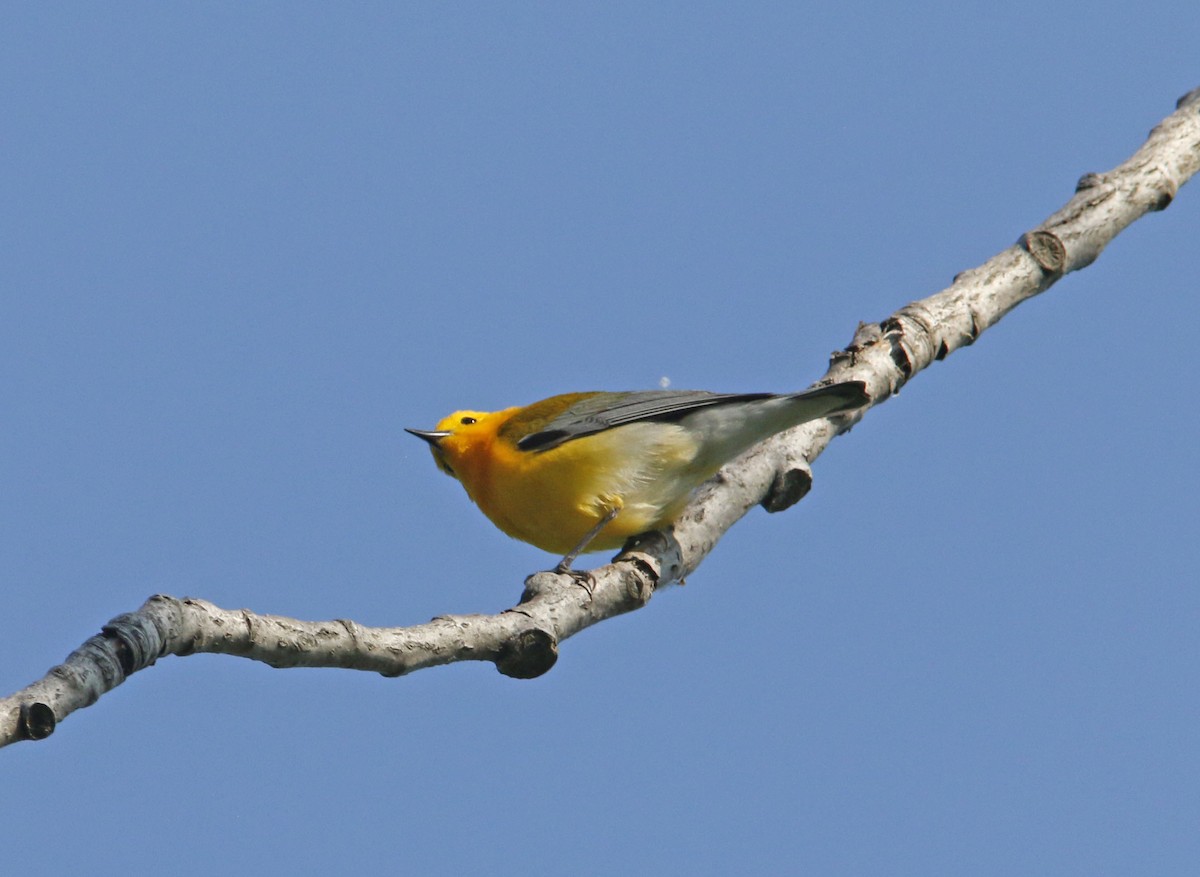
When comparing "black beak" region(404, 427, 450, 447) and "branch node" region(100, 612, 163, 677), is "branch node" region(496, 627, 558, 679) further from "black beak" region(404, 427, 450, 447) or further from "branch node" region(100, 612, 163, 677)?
"black beak" region(404, 427, 450, 447)

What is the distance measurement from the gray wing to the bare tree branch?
2.75ft

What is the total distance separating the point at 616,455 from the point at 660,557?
1.30 meters

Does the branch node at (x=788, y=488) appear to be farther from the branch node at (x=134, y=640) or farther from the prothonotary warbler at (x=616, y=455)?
the branch node at (x=134, y=640)

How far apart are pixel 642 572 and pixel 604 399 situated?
275cm

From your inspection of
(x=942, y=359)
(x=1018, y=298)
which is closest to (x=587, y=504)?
(x=942, y=359)

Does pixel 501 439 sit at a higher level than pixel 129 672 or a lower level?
higher

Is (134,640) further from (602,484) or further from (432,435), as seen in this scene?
(432,435)

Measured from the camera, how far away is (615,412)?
7.56 metres

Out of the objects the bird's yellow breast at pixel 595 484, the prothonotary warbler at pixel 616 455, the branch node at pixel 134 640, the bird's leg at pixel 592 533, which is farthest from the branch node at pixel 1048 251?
the branch node at pixel 134 640

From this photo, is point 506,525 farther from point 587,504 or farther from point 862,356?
point 862,356

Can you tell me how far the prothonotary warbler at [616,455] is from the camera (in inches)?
263

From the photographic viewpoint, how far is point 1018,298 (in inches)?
260

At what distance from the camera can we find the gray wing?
724 centimetres

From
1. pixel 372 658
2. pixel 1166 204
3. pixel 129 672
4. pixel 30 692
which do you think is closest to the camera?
pixel 30 692
